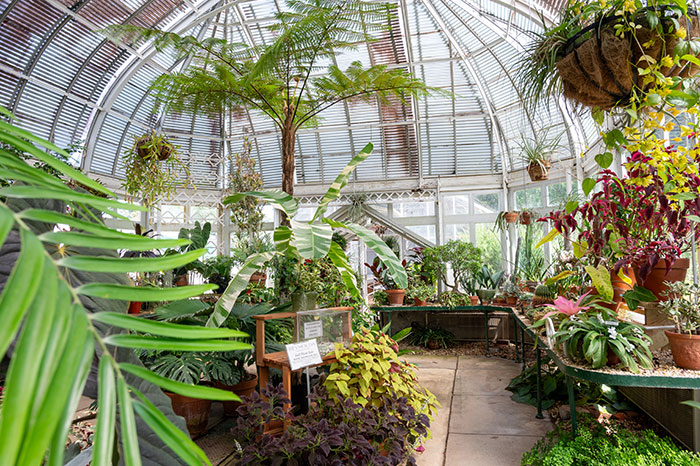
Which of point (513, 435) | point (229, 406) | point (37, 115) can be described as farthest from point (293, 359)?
point (37, 115)

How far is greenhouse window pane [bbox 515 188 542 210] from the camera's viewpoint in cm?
855

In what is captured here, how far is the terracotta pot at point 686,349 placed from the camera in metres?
1.92

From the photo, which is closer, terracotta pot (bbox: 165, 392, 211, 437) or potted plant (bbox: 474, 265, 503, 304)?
terracotta pot (bbox: 165, 392, 211, 437)

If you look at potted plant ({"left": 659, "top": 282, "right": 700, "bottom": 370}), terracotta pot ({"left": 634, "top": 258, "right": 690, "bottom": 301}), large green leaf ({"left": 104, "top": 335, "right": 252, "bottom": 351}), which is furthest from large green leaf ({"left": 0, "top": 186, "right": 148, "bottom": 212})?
terracotta pot ({"left": 634, "top": 258, "right": 690, "bottom": 301})

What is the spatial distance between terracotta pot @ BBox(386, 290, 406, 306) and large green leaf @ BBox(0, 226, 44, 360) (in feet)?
18.3

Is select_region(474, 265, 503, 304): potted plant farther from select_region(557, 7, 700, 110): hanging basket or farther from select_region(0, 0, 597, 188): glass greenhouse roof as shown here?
select_region(557, 7, 700, 110): hanging basket

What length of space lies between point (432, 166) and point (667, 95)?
8.32 meters

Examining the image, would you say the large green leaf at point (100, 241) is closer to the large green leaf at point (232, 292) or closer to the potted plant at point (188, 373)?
the large green leaf at point (232, 292)

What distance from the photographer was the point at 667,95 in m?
1.64

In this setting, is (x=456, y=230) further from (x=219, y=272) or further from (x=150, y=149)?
(x=150, y=149)

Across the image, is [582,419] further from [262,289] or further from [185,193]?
[185,193]

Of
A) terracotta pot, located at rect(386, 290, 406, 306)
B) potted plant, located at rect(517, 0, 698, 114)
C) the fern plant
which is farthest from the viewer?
terracotta pot, located at rect(386, 290, 406, 306)

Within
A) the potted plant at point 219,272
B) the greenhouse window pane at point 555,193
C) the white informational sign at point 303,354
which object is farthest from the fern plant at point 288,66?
the greenhouse window pane at point 555,193

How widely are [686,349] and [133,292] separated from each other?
2290 millimetres
